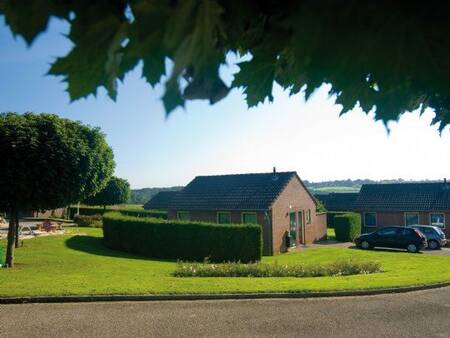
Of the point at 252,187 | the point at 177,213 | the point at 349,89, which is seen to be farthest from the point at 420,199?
the point at 349,89

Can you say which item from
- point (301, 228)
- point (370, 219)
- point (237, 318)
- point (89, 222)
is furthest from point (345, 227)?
point (237, 318)

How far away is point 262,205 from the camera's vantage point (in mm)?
28438

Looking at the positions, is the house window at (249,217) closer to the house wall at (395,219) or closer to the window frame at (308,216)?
the window frame at (308,216)

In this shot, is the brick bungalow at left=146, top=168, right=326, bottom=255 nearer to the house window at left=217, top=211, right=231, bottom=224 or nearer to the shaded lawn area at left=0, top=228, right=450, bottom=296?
the house window at left=217, top=211, right=231, bottom=224

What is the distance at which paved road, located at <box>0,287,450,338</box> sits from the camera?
29.6 feet

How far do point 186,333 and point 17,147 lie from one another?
37.1 feet

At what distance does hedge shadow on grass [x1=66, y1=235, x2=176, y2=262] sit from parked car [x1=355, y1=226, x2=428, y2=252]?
Result: 13.8 meters

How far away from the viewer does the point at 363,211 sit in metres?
38.8

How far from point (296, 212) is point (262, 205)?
12.7 feet

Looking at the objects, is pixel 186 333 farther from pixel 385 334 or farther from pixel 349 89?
pixel 349 89

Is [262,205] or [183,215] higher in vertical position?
[262,205]

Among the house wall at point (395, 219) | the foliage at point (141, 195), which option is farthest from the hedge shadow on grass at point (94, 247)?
the foliage at point (141, 195)

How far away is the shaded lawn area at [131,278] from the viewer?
12555 mm

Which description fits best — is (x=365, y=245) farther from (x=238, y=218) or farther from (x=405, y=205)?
(x=405, y=205)
